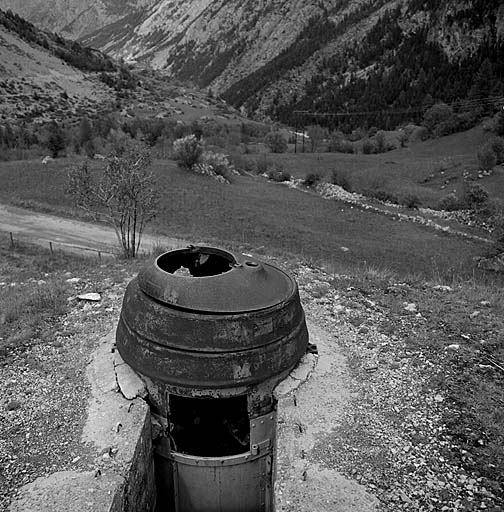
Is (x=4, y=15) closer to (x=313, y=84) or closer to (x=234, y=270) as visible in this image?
(x=313, y=84)

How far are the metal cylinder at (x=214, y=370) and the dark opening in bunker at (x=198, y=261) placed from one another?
2.47ft

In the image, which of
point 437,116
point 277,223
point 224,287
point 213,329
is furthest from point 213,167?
point 437,116

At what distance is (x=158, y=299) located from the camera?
696 centimetres

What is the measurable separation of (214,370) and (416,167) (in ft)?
154

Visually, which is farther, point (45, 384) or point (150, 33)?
point (150, 33)

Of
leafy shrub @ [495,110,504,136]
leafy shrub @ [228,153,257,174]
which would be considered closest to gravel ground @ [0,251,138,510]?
leafy shrub @ [228,153,257,174]

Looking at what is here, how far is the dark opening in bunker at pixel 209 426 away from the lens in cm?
709

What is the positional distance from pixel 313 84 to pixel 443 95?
3153cm

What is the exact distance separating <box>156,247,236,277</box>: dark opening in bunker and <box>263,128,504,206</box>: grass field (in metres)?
31.3

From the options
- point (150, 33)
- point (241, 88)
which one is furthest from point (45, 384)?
point (150, 33)

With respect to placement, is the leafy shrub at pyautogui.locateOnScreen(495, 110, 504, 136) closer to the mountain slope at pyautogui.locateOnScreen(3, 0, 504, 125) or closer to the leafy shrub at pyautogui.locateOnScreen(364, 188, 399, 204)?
the leafy shrub at pyautogui.locateOnScreen(364, 188, 399, 204)

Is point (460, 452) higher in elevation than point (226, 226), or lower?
higher

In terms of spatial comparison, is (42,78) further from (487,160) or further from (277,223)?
(487,160)

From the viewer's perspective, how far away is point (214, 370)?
258 inches
